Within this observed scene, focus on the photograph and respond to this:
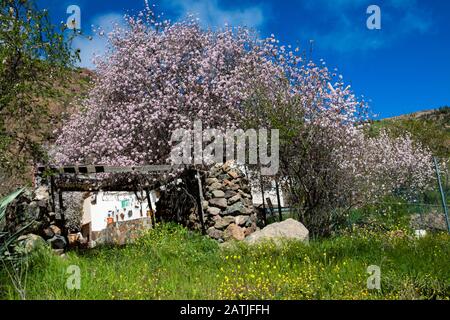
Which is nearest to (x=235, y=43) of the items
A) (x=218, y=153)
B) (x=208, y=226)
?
(x=218, y=153)

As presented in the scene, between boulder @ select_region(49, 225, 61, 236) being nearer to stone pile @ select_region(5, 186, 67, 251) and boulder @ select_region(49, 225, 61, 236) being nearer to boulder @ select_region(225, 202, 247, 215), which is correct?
stone pile @ select_region(5, 186, 67, 251)

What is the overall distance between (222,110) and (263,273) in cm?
956

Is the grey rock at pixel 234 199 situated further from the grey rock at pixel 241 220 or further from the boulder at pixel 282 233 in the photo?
the boulder at pixel 282 233

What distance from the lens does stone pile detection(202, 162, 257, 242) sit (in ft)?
47.3

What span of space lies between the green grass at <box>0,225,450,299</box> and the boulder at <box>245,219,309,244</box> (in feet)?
2.46

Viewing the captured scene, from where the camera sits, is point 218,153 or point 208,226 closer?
point 208,226

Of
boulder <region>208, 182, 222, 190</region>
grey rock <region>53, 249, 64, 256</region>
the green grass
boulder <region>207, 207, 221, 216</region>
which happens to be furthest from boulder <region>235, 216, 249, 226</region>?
grey rock <region>53, 249, 64, 256</region>

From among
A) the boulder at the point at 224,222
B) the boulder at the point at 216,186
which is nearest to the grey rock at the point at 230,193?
the boulder at the point at 216,186

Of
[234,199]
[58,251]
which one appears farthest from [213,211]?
[58,251]

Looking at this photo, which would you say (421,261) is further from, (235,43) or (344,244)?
(235,43)

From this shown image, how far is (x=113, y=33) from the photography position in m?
18.6

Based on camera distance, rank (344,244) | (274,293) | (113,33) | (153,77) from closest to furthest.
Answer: (274,293) < (344,244) < (153,77) < (113,33)

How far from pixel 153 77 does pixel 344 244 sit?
31.9 feet

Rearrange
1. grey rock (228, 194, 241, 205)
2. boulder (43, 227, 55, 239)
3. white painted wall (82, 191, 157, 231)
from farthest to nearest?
white painted wall (82, 191, 157, 231)
grey rock (228, 194, 241, 205)
boulder (43, 227, 55, 239)
